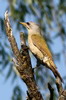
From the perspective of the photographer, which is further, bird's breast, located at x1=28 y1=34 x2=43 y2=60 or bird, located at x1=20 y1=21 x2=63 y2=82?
bird's breast, located at x1=28 y1=34 x2=43 y2=60

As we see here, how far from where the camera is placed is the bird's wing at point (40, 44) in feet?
16.1

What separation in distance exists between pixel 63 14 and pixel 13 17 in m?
0.82

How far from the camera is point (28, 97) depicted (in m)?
3.53

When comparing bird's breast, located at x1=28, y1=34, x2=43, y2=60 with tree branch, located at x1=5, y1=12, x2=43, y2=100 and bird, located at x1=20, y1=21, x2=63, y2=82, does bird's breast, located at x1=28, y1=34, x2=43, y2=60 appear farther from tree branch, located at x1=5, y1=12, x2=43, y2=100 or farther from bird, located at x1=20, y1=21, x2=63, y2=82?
tree branch, located at x1=5, y1=12, x2=43, y2=100

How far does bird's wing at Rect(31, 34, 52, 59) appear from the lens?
4.89m

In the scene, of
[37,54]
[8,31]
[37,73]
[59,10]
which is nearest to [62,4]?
Result: [59,10]

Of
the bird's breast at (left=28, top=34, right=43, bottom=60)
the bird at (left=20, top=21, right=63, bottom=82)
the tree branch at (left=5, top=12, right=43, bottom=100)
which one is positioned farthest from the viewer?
the bird's breast at (left=28, top=34, right=43, bottom=60)

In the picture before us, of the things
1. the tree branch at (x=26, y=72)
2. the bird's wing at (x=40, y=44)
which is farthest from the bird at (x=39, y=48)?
the tree branch at (x=26, y=72)

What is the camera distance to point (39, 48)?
5.02 meters

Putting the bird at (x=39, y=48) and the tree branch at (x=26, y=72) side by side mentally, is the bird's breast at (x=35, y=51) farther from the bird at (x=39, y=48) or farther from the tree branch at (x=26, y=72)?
the tree branch at (x=26, y=72)

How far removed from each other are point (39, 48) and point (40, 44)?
0.08m

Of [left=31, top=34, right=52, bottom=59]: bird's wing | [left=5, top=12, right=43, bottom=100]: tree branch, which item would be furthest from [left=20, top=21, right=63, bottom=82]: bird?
[left=5, top=12, right=43, bottom=100]: tree branch

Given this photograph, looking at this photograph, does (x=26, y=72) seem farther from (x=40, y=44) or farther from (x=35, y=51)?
(x=40, y=44)

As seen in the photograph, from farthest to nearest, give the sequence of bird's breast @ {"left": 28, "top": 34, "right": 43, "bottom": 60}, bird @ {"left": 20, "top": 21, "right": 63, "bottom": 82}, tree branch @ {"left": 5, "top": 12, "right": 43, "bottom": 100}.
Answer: bird's breast @ {"left": 28, "top": 34, "right": 43, "bottom": 60} → bird @ {"left": 20, "top": 21, "right": 63, "bottom": 82} → tree branch @ {"left": 5, "top": 12, "right": 43, "bottom": 100}
